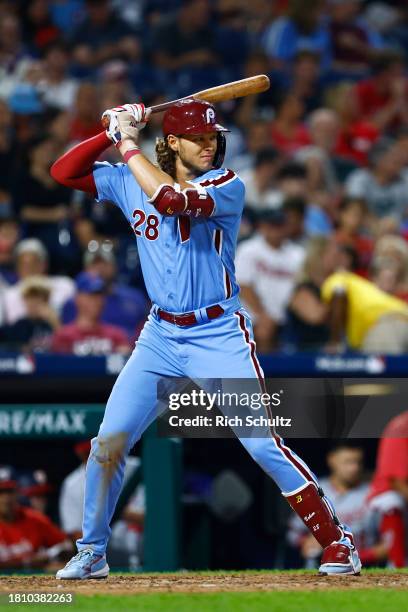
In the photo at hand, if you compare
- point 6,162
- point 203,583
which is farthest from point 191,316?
point 6,162

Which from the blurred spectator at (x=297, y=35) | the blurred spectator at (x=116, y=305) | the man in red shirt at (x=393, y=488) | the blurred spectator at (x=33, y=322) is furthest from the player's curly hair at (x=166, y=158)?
the blurred spectator at (x=297, y=35)

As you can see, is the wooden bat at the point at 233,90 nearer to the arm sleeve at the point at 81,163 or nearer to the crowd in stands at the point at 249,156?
the arm sleeve at the point at 81,163

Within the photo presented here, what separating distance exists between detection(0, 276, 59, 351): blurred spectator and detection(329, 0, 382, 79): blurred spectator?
4636 millimetres

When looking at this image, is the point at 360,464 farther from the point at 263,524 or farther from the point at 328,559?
the point at 328,559

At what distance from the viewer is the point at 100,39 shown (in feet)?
Result: 36.9

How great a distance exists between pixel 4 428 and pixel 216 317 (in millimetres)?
2449

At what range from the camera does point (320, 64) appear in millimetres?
11734

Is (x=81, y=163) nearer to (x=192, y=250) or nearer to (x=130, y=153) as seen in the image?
(x=130, y=153)

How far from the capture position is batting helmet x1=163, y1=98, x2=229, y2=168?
485cm

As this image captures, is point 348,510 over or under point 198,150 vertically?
under

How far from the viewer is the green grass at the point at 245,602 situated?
4.11m

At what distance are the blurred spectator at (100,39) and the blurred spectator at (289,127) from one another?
1.32m

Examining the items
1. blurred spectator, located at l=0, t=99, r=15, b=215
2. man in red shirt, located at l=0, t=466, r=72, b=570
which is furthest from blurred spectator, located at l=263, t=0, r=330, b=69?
man in red shirt, located at l=0, t=466, r=72, b=570

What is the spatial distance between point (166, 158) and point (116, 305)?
309 centimetres
